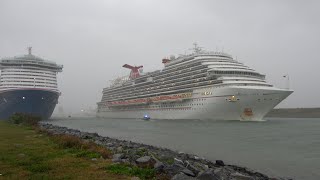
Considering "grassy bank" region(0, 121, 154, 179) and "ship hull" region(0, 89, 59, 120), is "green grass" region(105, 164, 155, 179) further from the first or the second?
"ship hull" region(0, 89, 59, 120)

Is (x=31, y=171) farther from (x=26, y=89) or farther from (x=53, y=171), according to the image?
(x=26, y=89)

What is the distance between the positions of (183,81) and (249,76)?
1514cm

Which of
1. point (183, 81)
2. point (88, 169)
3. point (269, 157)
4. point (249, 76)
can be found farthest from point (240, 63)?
point (88, 169)

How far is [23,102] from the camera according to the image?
78.8 metres

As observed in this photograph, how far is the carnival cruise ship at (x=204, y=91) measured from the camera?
59069mm

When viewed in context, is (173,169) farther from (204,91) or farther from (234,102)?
(204,91)

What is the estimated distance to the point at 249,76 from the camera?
213 ft

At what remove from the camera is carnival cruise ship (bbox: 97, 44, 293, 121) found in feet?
194

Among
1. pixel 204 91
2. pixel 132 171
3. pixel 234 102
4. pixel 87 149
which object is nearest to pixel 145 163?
pixel 132 171

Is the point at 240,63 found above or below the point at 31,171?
above

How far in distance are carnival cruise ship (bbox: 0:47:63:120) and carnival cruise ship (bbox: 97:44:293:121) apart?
2281 cm

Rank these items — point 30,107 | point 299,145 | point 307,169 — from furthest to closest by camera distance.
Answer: point 30,107 → point 299,145 → point 307,169

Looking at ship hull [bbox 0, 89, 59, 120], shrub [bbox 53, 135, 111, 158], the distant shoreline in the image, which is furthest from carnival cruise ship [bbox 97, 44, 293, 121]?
the distant shoreline

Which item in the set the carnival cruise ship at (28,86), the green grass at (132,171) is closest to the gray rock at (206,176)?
the green grass at (132,171)
